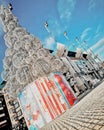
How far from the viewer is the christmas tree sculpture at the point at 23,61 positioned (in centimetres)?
1777

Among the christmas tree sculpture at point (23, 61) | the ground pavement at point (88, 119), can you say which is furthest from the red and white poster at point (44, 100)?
the ground pavement at point (88, 119)

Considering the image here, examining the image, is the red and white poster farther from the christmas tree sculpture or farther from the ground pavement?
the ground pavement

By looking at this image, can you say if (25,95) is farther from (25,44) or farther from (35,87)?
(25,44)

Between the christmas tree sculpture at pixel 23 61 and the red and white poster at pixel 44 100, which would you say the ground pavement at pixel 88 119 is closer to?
the christmas tree sculpture at pixel 23 61

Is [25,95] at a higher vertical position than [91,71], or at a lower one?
lower

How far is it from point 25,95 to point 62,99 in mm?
5738

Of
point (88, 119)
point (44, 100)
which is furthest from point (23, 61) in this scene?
point (88, 119)

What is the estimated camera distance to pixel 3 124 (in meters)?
4.14

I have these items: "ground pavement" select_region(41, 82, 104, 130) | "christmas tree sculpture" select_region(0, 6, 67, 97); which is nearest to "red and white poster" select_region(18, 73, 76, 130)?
"christmas tree sculpture" select_region(0, 6, 67, 97)

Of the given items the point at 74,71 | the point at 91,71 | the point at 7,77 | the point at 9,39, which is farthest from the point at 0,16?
the point at 91,71

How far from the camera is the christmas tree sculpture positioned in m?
17.8

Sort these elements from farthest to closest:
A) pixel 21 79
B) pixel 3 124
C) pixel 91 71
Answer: pixel 91 71 → pixel 21 79 → pixel 3 124

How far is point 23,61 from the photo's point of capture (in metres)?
18.5

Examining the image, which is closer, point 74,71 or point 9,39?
point 9,39
